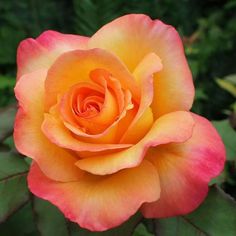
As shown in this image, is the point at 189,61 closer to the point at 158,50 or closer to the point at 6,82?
the point at 6,82

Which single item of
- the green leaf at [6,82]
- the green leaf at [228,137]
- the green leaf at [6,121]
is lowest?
the green leaf at [6,82]

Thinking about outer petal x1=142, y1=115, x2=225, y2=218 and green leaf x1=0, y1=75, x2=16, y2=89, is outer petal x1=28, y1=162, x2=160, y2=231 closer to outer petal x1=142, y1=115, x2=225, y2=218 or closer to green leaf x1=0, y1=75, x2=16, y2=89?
outer petal x1=142, y1=115, x2=225, y2=218

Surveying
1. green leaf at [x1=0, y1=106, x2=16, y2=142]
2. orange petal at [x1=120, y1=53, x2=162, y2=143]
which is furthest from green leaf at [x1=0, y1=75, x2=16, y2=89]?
orange petal at [x1=120, y1=53, x2=162, y2=143]

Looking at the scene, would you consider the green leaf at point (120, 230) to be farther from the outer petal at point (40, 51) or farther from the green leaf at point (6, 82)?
the green leaf at point (6, 82)

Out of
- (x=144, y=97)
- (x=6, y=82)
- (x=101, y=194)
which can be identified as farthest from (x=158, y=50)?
(x=6, y=82)

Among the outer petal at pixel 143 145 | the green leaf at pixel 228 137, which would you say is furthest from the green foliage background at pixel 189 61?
the outer petal at pixel 143 145

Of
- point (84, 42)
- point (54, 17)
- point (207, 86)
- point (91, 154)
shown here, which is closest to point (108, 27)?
point (84, 42)
